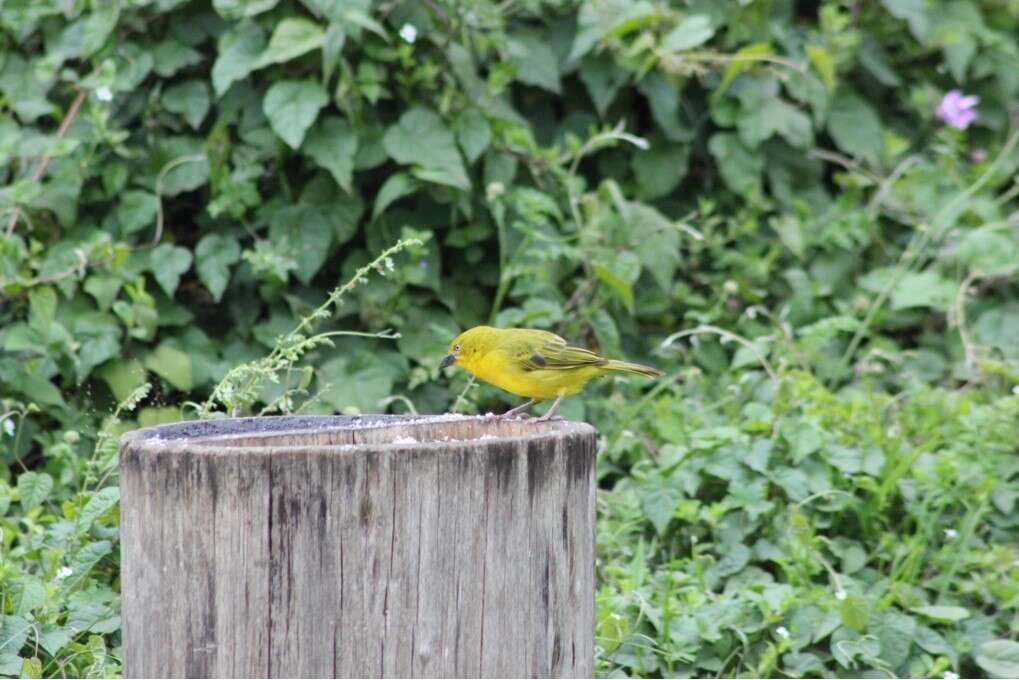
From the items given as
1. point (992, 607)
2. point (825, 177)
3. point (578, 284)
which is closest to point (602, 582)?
point (992, 607)

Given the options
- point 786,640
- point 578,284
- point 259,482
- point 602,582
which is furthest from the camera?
point 578,284

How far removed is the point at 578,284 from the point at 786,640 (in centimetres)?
232

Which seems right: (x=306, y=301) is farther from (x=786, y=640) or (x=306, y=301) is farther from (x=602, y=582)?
(x=786, y=640)

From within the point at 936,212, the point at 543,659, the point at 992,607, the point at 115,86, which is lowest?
the point at 992,607

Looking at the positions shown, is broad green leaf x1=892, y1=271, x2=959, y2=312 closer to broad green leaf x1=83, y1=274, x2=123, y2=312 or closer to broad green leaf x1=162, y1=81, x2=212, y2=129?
broad green leaf x1=162, y1=81, x2=212, y2=129

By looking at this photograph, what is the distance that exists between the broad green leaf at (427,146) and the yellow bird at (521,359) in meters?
1.49

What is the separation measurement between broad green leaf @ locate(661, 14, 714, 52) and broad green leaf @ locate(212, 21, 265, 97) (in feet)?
6.04

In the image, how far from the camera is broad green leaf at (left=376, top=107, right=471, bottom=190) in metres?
5.51

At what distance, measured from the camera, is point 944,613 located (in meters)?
4.26

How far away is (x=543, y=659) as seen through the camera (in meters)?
2.70

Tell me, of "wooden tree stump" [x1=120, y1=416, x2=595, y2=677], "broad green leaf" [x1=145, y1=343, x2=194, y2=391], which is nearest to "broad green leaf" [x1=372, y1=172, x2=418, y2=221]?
"broad green leaf" [x1=145, y1=343, x2=194, y2=391]

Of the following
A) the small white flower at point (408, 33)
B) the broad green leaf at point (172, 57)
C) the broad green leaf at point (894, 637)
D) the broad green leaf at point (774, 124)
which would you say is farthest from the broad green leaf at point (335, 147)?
the broad green leaf at point (894, 637)

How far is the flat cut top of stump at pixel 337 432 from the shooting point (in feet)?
8.82

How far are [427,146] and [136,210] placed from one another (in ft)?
3.98
